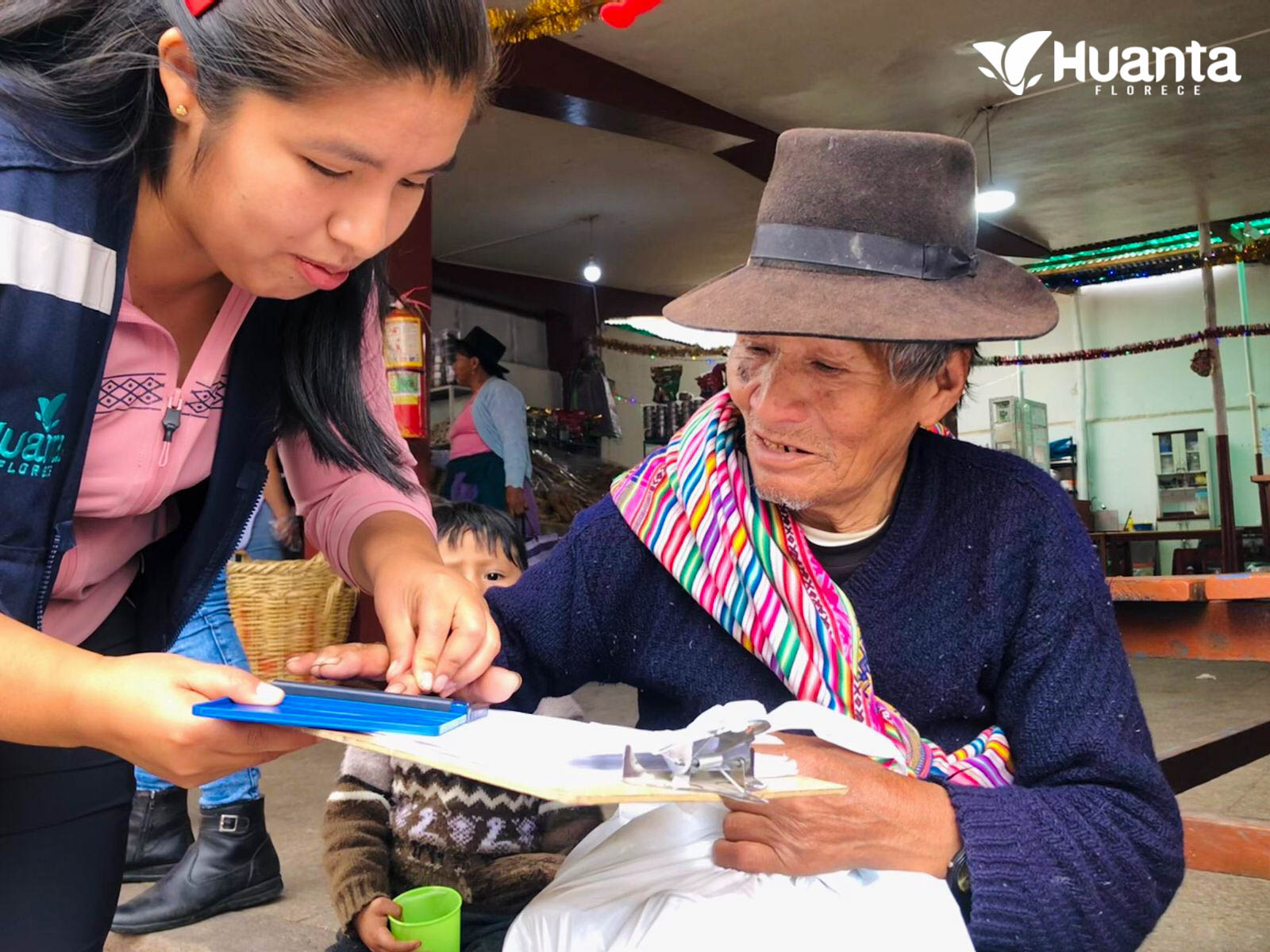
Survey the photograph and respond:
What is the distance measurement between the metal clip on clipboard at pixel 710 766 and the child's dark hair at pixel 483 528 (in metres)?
1.65

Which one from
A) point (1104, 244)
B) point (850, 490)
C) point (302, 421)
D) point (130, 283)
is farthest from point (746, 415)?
point (1104, 244)

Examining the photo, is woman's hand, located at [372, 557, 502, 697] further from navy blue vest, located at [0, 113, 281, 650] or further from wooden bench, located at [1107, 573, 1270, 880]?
wooden bench, located at [1107, 573, 1270, 880]

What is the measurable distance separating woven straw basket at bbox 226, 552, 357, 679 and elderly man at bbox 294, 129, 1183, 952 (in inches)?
84.9

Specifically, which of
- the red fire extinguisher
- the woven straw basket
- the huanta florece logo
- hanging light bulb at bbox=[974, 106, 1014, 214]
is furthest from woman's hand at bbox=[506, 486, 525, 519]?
hanging light bulb at bbox=[974, 106, 1014, 214]

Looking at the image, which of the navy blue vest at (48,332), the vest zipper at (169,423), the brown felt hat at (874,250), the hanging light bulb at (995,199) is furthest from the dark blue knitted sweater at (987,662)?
the hanging light bulb at (995,199)

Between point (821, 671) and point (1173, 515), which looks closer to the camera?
point (821, 671)

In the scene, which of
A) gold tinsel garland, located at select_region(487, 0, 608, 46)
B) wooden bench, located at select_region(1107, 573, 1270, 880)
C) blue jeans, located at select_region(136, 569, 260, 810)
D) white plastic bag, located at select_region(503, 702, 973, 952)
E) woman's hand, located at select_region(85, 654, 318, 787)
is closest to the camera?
woman's hand, located at select_region(85, 654, 318, 787)

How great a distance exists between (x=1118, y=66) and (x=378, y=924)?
6949 millimetres

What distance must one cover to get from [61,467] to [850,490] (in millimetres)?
986

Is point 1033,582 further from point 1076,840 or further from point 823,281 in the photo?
point 823,281

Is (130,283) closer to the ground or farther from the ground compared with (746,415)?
farther from the ground

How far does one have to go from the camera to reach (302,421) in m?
1.33

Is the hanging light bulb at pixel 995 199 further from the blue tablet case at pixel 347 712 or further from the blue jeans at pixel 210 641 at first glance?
the blue tablet case at pixel 347 712

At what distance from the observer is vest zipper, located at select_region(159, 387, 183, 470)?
45.5 inches
